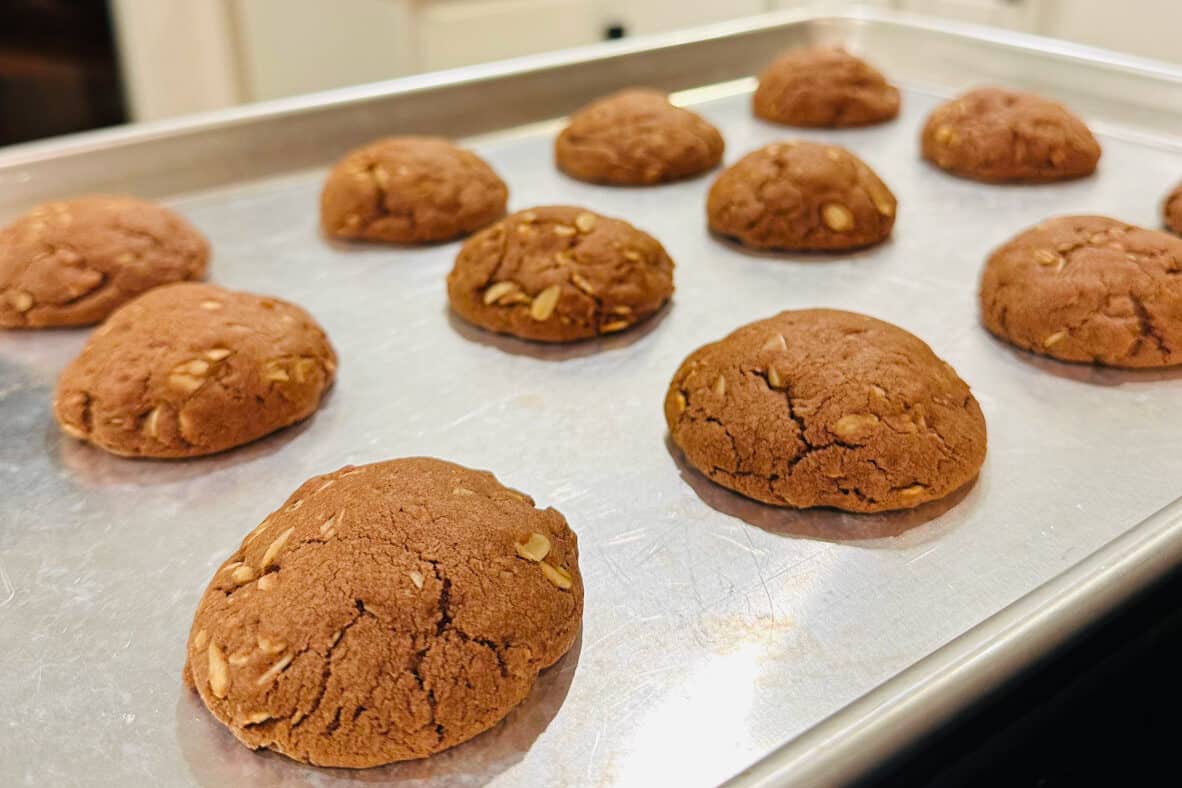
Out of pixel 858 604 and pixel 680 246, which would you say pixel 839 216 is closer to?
pixel 680 246

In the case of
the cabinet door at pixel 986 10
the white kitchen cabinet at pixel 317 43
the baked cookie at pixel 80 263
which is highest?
the cabinet door at pixel 986 10

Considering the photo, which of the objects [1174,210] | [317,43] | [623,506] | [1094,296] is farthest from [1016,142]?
[317,43]

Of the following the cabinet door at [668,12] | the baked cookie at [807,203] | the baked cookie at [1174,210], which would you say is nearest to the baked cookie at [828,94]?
the baked cookie at [807,203]

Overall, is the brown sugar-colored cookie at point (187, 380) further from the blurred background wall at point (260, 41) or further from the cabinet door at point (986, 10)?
the cabinet door at point (986, 10)

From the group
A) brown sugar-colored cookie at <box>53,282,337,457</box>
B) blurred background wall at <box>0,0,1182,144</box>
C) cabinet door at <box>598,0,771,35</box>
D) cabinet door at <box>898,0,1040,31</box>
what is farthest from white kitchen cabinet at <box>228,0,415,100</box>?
brown sugar-colored cookie at <box>53,282,337,457</box>

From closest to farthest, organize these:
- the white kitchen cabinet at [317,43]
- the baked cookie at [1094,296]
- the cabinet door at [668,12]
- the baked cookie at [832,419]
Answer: the baked cookie at [832,419], the baked cookie at [1094,296], the white kitchen cabinet at [317,43], the cabinet door at [668,12]

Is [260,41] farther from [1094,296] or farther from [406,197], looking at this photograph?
[1094,296]

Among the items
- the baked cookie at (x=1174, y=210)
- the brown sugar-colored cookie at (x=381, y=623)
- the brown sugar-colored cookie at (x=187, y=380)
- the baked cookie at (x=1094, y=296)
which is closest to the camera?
the brown sugar-colored cookie at (x=381, y=623)
